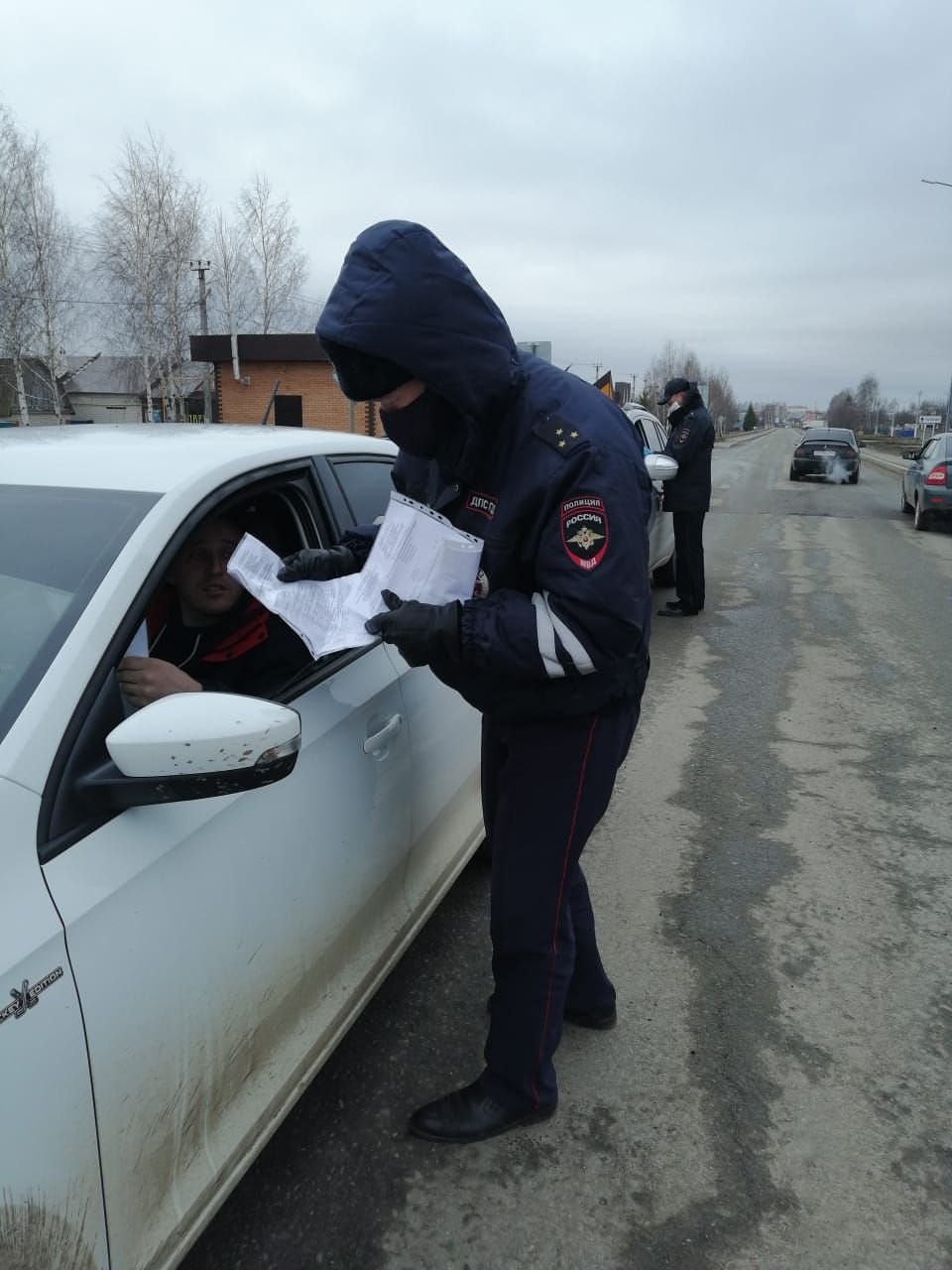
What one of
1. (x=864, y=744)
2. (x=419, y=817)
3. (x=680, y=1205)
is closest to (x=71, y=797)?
(x=419, y=817)

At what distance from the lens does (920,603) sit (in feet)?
27.9

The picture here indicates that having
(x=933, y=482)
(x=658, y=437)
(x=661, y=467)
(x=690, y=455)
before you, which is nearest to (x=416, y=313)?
(x=661, y=467)

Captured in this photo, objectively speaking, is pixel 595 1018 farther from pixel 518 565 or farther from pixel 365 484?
pixel 365 484

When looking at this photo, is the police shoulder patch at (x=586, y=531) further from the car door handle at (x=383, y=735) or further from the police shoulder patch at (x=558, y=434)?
the car door handle at (x=383, y=735)

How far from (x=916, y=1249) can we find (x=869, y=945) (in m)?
1.15

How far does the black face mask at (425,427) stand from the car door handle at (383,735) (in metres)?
0.68

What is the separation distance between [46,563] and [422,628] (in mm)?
698

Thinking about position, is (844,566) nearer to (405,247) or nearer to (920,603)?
(920,603)

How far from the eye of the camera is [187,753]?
1357 mm

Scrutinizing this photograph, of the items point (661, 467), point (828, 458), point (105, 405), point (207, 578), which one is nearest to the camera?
point (207, 578)

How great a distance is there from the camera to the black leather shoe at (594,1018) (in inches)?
101

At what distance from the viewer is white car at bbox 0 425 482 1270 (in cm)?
123

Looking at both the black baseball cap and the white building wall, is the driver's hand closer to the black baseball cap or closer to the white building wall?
the black baseball cap

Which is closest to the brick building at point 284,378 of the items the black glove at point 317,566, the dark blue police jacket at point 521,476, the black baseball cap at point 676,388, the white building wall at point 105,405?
the black baseball cap at point 676,388
